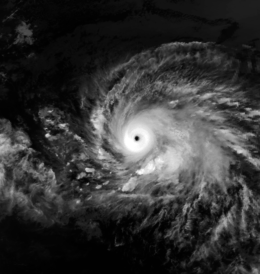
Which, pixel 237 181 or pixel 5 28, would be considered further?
pixel 5 28

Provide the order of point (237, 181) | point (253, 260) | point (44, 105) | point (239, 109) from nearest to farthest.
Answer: point (253, 260), point (237, 181), point (239, 109), point (44, 105)

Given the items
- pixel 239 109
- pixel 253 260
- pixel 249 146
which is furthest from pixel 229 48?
pixel 253 260

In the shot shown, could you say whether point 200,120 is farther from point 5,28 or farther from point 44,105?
point 5,28

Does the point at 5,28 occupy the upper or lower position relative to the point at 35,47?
upper

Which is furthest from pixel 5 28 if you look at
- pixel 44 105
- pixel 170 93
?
pixel 170 93

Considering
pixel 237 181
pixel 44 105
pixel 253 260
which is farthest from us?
pixel 44 105

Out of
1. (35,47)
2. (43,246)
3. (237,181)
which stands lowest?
(43,246)

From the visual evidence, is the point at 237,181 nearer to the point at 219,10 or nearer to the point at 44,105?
the point at 219,10
